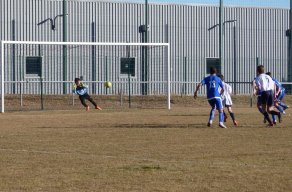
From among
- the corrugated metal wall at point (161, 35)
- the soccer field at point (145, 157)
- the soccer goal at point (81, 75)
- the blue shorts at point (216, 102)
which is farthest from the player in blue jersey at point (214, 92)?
the corrugated metal wall at point (161, 35)

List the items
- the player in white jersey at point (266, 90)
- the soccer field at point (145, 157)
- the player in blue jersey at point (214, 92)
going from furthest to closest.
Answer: the player in blue jersey at point (214, 92), the player in white jersey at point (266, 90), the soccer field at point (145, 157)

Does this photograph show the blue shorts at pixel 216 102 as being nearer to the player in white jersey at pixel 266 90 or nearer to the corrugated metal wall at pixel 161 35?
the player in white jersey at pixel 266 90

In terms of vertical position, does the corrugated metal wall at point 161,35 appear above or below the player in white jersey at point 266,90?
above

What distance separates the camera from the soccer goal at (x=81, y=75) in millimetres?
43969

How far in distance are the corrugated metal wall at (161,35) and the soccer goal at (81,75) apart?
83 mm

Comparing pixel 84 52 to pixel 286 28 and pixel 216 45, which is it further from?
pixel 286 28

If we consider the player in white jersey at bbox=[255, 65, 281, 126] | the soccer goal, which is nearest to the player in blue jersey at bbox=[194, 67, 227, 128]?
the player in white jersey at bbox=[255, 65, 281, 126]

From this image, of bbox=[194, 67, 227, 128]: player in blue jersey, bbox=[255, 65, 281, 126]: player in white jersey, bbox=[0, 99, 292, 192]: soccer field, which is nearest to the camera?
bbox=[0, 99, 292, 192]: soccer field

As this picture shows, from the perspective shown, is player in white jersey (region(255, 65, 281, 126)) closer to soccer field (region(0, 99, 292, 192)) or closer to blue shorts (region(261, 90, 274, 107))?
blue shorts (region(261, 90, 274, 107))

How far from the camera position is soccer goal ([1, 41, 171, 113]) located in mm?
43969

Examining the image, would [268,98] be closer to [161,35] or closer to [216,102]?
[216,102]

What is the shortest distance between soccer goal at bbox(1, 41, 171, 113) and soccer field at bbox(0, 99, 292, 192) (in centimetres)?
1795

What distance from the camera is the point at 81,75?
1905 inches

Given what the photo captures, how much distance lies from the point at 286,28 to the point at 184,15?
24.8ft
